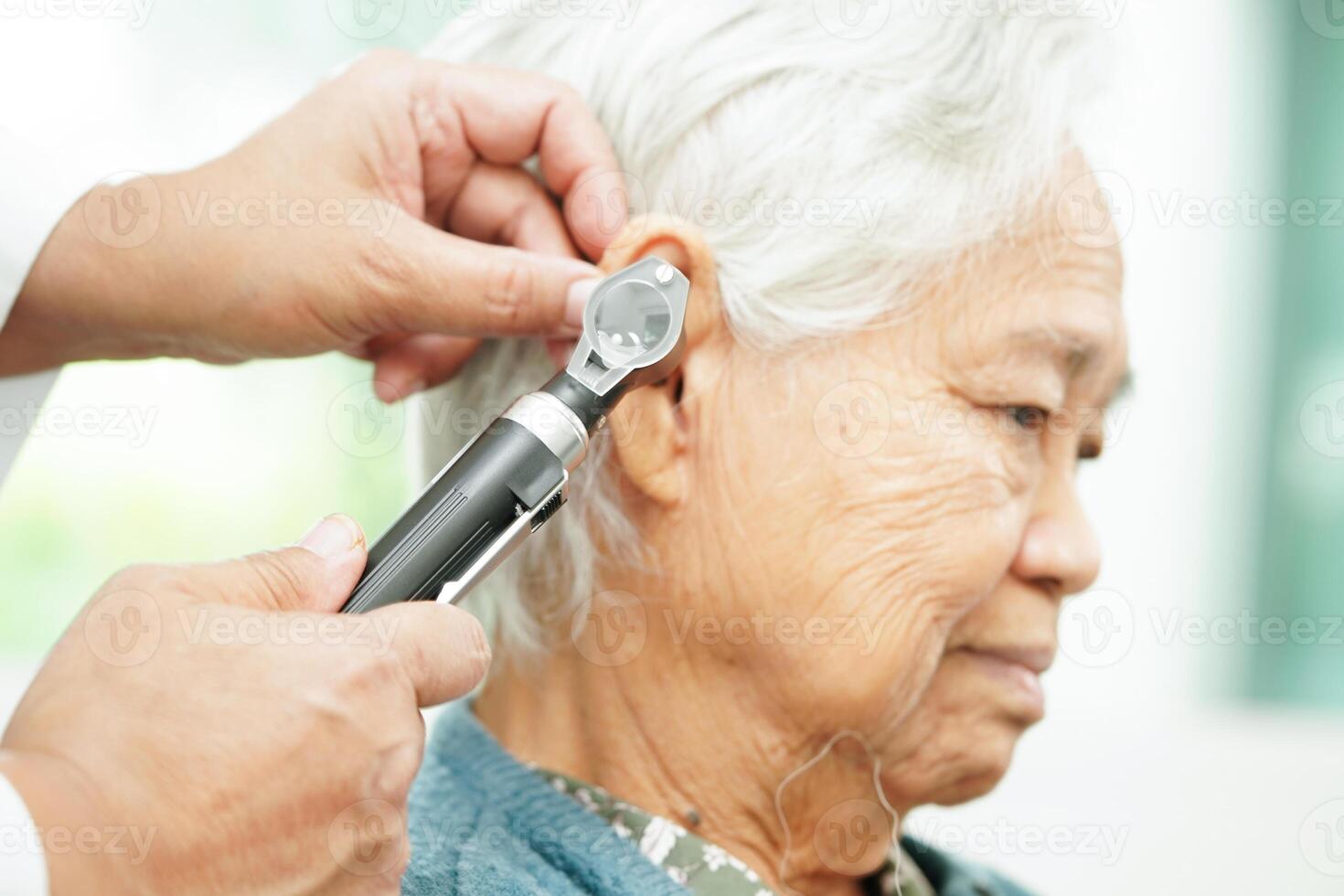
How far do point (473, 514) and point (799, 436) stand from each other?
0.32 meters

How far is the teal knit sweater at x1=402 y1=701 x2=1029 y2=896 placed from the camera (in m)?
0.83

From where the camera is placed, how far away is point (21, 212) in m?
0.93

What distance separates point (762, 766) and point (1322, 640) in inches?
64.9

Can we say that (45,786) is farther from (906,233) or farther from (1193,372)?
(1193,372)

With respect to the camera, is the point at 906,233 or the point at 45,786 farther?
the point at 906,233

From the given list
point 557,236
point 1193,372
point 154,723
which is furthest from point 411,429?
point 1193,372

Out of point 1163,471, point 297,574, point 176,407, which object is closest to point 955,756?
point 297,574

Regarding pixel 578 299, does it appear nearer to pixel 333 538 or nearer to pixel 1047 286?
pixel 333 538

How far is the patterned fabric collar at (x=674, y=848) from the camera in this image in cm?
87

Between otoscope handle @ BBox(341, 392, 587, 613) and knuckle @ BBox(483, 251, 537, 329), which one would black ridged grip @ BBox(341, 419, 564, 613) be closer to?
otoscope handle @ BBox(341, 392, 587, 613)

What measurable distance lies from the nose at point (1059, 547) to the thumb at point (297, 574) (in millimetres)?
580

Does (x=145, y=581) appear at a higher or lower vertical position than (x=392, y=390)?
lower

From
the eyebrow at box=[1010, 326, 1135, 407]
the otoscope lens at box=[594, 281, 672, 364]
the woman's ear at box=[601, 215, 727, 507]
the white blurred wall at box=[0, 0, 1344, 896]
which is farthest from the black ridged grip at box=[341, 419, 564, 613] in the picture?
the white blurred wall at box=[0, 0, 1344, 896]

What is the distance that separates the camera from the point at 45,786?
538 millimetres
